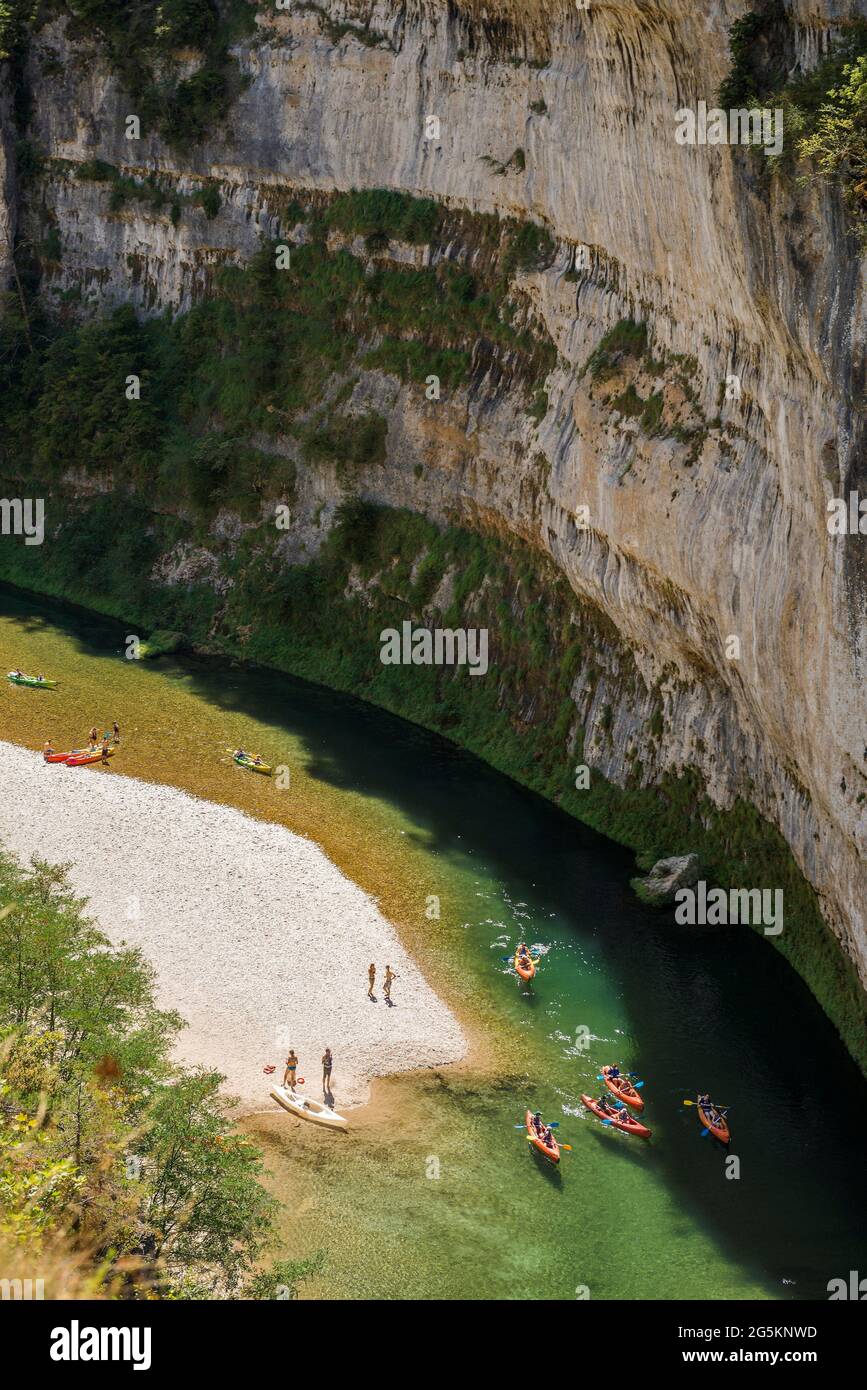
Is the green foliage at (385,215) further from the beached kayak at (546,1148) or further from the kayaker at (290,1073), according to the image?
the beached kayak at (546,1148)

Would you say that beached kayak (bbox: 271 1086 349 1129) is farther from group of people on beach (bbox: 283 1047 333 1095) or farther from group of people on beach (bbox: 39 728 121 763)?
group of people on beach (bbox: 39 728 121 763)

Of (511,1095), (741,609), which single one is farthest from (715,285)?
(511,1095)

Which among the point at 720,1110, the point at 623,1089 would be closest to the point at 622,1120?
the point at 623,1089

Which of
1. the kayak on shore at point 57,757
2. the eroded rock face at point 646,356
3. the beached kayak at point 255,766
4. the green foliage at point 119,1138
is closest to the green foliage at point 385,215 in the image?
the eroded rock face at point 646,356

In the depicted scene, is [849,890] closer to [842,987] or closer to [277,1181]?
[842,987]

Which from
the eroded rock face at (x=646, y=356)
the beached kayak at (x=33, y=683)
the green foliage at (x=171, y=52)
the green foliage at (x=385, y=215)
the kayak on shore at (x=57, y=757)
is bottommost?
the kayak on shore at (x=57, y=757)

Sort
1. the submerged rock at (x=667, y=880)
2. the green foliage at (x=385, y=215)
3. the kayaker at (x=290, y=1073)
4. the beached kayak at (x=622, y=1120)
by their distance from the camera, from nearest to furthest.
A: 1. the beached kayak at (x=622, y=1120)
2. the kayaker at (x=290, y=1073)
3. the submerged rock at (x=667, y=880)
4. the green foliage at (x=385, y=215)

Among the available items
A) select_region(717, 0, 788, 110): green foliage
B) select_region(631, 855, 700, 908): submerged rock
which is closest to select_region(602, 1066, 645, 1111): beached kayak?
select_region(631, 855, 700, 908): submerged rock
